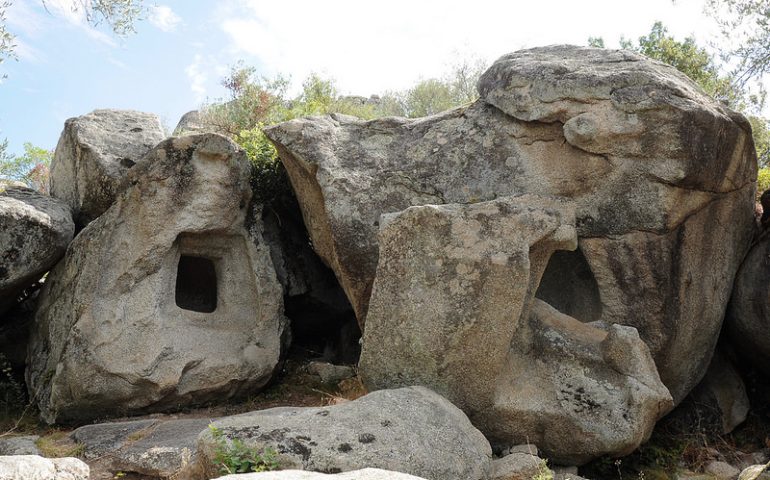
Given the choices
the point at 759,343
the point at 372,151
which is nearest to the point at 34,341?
the point at 372,151

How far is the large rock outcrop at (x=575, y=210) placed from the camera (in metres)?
5.43

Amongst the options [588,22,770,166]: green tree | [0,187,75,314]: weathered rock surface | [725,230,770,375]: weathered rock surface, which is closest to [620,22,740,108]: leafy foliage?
[588,22,770,166]: green tree

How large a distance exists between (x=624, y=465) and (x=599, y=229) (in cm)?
205

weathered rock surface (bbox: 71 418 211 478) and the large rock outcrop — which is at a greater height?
the large rock outcrop

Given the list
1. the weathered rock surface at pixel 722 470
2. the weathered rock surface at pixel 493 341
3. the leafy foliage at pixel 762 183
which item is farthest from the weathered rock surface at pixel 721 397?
the leafy foliage at pixel 762 183

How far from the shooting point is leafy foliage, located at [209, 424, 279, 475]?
159 inches

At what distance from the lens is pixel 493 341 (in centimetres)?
530

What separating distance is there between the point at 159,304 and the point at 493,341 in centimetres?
369

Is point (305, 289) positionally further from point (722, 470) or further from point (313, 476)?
point (313, 476)

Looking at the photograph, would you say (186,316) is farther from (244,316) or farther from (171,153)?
(171,153)

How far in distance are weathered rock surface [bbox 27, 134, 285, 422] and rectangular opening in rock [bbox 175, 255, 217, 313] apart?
60 centimetres

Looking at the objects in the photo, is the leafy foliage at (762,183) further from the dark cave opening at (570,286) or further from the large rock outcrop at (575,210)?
Answer: the dark cave opening at (570,286)

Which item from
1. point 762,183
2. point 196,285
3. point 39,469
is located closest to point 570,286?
point 762,183

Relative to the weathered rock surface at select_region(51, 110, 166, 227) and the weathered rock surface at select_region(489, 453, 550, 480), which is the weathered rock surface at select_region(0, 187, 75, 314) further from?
the weathered rock surface at select_region(489, 453, 550, 480)
